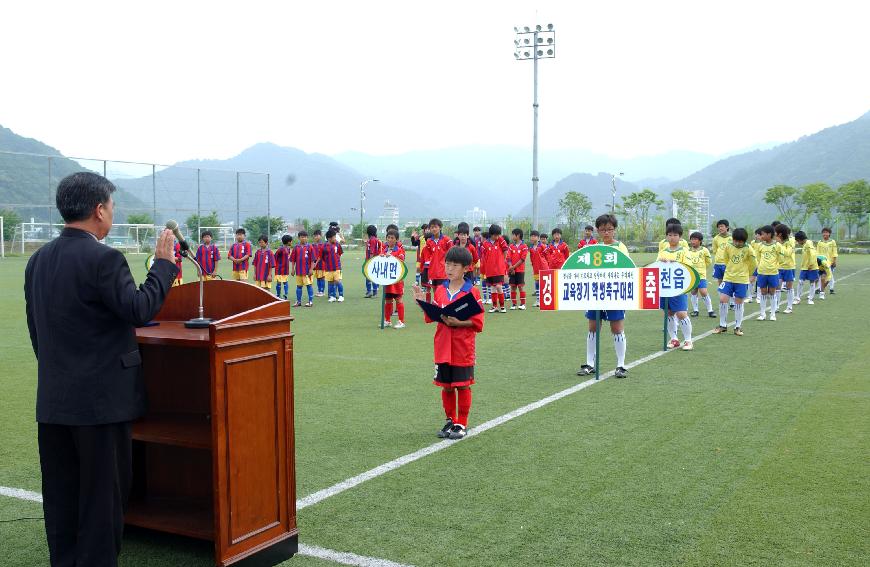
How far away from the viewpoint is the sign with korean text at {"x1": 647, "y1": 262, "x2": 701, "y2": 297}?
10.6 m

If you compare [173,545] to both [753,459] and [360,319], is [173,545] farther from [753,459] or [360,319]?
[360,319]

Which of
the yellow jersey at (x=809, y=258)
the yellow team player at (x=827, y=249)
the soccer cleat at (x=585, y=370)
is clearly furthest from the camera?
the yellow team player at (x=827, y=249)

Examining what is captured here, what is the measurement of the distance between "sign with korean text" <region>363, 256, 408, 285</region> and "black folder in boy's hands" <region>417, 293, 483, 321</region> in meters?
7.54

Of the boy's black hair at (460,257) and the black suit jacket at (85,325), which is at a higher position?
the boy's black hair at (460,257)

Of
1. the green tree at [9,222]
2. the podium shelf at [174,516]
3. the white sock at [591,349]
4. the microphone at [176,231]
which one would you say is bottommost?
the podium shelf at [174,516]

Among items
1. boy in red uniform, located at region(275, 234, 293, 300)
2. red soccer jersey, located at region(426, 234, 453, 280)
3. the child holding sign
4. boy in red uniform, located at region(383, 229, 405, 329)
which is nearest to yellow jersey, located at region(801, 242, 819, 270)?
red soccer jersey, located at region(426, 234, 453, 280)

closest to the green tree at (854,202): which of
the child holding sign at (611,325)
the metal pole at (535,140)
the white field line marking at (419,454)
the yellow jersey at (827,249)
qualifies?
the metal pole at (535,140)

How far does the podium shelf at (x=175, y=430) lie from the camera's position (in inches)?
152

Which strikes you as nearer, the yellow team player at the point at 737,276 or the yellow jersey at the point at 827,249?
the yellow team player at the point at 737,276

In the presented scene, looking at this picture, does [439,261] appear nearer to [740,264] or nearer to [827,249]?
[740,264]

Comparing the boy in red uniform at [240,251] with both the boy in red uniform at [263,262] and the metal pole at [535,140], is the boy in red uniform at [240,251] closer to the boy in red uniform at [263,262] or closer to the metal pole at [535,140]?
the boy in red uniform at [263,262]

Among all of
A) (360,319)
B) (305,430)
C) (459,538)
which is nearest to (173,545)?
(459,538)

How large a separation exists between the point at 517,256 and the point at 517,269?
0.36m

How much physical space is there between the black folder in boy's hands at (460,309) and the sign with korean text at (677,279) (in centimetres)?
526
